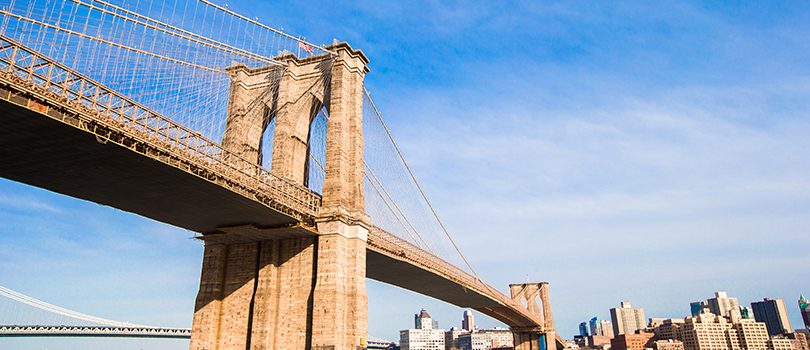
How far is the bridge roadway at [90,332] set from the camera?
11403 cm

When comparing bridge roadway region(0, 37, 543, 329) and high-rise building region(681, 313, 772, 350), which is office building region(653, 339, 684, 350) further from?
bridge roadway region(0, 37, 543, 329)

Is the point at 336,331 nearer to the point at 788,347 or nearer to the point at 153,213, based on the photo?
the point at 153,213

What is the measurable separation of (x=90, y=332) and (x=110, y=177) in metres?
127

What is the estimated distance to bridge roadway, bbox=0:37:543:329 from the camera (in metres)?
21.5

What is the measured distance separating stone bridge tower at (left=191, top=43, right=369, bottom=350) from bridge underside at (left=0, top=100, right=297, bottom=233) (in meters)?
3.32

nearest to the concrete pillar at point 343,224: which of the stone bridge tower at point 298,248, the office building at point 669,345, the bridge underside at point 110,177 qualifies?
the stone bridge tower at point 298,248

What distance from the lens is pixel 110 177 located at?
2845cm

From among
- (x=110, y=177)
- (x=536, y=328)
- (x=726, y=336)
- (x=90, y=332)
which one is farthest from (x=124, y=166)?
(x=726, y=336)

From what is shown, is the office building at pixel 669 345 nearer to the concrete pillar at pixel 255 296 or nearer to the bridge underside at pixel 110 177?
the concrete pillar at pixel 255 296

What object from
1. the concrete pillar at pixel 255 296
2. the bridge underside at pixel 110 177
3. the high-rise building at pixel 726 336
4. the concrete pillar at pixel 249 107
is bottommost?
the concrete pillar at pixel 255 296

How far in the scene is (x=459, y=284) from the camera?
211 ft

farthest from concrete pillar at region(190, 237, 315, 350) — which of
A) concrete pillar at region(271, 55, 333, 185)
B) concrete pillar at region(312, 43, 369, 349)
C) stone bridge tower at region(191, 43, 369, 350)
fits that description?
concrete pillar at region(271, 55, 333, 185)

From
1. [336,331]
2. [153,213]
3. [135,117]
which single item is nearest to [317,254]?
[336,331]

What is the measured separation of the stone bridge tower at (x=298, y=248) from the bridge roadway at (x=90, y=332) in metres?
100
